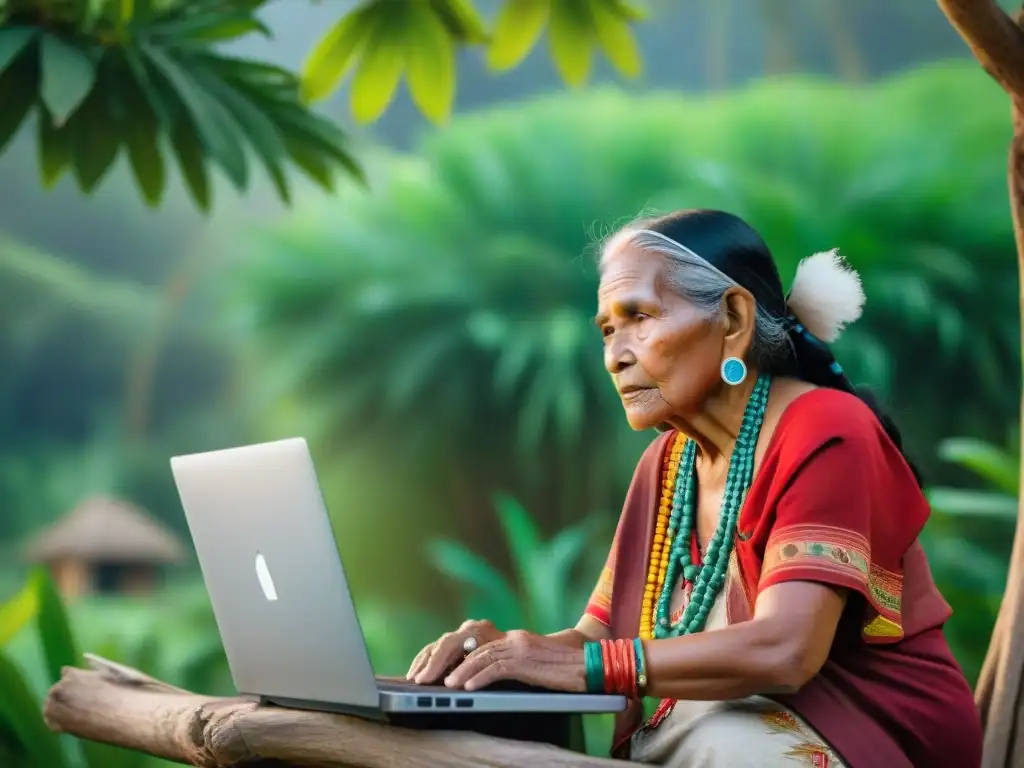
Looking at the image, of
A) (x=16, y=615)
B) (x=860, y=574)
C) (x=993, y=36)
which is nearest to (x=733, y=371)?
(x=860, y=574)

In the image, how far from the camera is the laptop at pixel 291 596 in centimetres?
141

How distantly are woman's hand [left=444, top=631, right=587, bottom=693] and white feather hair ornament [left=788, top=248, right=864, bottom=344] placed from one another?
61 cm

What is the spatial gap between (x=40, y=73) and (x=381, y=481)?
10.8 ft

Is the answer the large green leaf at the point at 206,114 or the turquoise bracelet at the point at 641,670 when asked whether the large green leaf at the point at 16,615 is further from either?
the turquoise bracelet at the point at 641,670

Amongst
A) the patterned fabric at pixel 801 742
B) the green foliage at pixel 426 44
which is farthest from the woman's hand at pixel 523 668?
the green foliage at pixel 426 44

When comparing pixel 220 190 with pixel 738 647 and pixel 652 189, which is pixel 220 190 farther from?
pixel 738 647

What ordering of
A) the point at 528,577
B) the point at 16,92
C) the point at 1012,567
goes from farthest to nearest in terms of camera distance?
the point at 528,577, the point at 16,92, the point at 1012,567

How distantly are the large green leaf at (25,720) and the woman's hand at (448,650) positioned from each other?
1846 mm

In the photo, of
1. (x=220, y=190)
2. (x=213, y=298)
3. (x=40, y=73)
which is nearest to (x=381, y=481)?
(x=213, y=298)

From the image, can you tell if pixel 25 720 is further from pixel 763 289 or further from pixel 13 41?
pixel 763 289

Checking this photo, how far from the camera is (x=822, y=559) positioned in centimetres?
149

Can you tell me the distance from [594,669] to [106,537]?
4168 mm

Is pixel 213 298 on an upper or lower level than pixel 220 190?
lower

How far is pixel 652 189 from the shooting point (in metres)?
5.76
